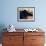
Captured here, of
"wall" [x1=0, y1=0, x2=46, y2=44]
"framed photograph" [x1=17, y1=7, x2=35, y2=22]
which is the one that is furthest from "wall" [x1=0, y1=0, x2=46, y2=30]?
"framed photograph" [x1=17, y1=7, x2=35, y2=22]

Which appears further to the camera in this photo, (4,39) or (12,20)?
(12,20)

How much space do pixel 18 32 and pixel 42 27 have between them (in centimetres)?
101

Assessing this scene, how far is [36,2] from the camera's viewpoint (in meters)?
4.67

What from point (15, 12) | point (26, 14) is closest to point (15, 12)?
point (15, 12)

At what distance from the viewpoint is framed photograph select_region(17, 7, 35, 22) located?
467cm

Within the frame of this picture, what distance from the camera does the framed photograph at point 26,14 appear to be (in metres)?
4.67

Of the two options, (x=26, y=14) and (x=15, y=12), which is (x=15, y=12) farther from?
(x=26, y=14)

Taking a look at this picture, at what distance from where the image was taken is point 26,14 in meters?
4.71

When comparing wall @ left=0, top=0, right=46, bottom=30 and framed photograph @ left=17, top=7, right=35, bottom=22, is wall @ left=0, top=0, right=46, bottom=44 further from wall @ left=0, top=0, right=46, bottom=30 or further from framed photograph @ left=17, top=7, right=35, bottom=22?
framed photograph @ left=17, top=7, right=35, bottom=22

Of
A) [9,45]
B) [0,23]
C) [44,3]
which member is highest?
[44,3]

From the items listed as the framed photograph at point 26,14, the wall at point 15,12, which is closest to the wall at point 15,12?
the wall at point 15,12

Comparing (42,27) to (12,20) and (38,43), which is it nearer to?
(38,43)

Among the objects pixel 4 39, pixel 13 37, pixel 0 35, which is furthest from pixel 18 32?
pixel 0 35

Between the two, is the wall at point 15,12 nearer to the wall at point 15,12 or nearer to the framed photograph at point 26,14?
the wall at point 15,12
